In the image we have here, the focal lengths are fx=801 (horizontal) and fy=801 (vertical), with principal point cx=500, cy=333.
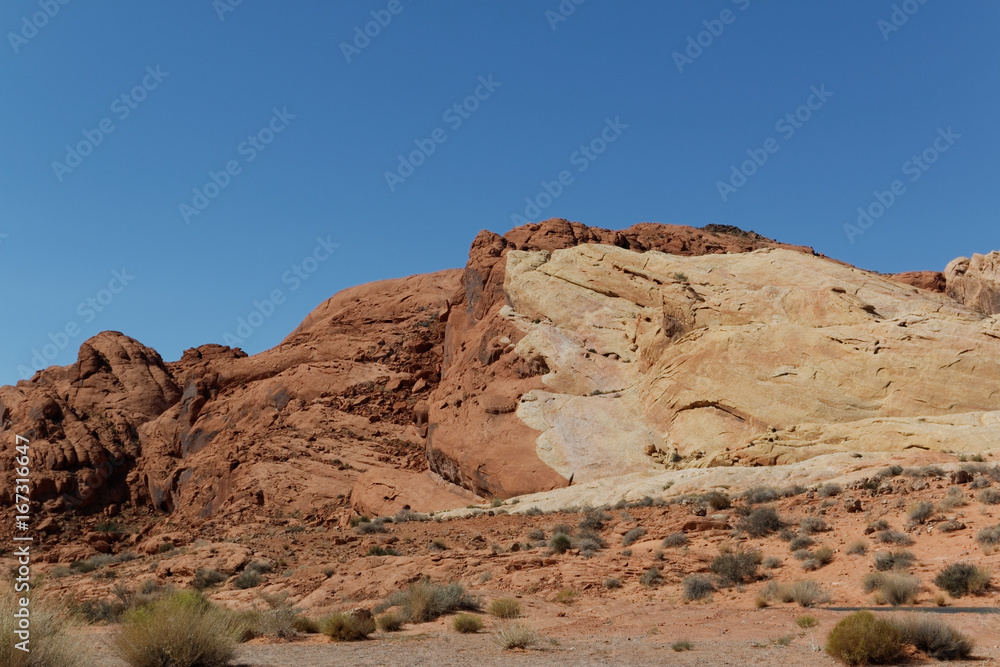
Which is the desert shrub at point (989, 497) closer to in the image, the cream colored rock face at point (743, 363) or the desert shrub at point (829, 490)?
the desert shrub at point (829, 490)

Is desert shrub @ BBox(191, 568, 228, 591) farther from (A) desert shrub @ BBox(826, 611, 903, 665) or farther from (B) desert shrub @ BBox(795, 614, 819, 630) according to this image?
(A) desert shrub @ BBox(826, 611, 903, 665)

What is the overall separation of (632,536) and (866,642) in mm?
10735

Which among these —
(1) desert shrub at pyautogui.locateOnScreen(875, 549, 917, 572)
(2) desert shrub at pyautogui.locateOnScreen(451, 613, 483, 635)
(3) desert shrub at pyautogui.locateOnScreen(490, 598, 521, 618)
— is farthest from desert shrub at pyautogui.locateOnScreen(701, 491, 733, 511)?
(2) desert shrub at pyautogui.locateOnScreen(451, 613, 483, 635)

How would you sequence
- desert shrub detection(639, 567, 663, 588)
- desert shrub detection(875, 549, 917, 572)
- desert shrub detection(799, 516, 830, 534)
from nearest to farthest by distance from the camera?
desert shrub detection(875, 549, 917, 572) < desert shrub detection(639, 567, 663, 588) < desert shrub detection(799, 516, 830, 534)

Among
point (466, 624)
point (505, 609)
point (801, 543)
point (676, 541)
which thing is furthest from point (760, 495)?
point (466, 624)

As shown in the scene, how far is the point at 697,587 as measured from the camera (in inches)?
621

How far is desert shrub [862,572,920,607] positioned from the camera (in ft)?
45.4

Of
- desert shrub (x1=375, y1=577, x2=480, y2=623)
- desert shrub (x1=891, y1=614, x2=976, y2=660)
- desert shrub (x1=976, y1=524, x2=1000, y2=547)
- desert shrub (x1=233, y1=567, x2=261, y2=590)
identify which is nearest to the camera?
desert shrub (x1=891, y1=614, x2=976, y2=660)

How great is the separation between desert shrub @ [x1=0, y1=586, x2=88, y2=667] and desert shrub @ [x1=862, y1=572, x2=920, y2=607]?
41.0 feet

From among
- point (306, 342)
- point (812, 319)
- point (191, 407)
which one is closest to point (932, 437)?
point (812, 319)

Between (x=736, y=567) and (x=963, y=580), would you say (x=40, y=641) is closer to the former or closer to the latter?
(x=736, y=567)

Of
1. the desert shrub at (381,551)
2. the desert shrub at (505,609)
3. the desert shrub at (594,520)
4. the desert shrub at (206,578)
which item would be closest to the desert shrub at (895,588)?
the desert shrub at (505,609)

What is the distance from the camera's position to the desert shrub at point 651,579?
1664 centimetres

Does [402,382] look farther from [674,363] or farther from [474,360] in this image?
[674,363]
